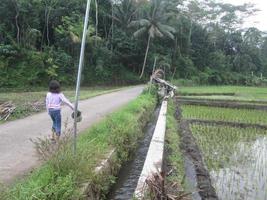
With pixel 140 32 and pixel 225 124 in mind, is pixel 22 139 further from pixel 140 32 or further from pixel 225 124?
pixel 140 32

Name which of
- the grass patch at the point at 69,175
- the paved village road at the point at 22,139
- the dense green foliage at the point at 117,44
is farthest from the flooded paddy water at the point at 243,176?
the dense green foliage at the point at 117,44

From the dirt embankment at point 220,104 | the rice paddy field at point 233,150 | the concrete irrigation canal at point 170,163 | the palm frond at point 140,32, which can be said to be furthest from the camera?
the palm frond at point 140,32

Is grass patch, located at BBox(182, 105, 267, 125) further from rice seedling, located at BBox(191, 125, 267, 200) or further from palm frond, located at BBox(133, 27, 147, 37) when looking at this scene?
palm frond, located at BBox(133, 27, 147, 37)

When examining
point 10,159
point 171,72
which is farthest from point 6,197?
point 171,72

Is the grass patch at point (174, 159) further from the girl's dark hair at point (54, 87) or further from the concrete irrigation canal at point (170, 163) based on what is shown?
the girl's dark hair at point (54, 87)

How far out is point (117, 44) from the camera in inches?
1332

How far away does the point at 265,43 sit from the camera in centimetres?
6241

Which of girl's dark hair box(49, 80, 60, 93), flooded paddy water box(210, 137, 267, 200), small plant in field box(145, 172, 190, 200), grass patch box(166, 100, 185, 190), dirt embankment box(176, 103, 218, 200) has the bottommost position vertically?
flooded paddy water box(210, 137, 267, 200)

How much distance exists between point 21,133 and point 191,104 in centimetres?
1401

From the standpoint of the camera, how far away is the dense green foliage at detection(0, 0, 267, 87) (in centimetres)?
2727

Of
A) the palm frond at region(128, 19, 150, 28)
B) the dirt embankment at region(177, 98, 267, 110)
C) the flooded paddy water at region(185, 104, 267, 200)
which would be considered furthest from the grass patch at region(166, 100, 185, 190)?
the palm frond at region(128, 19, 150, 28)

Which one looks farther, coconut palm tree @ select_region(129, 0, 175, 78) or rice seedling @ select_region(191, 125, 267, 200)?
coconut palm tree @ select_region(129, 0, 175, 78)

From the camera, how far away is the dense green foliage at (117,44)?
2727cm

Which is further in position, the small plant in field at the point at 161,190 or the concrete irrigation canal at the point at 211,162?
the concrete irrigation canal at the point at 211,162
